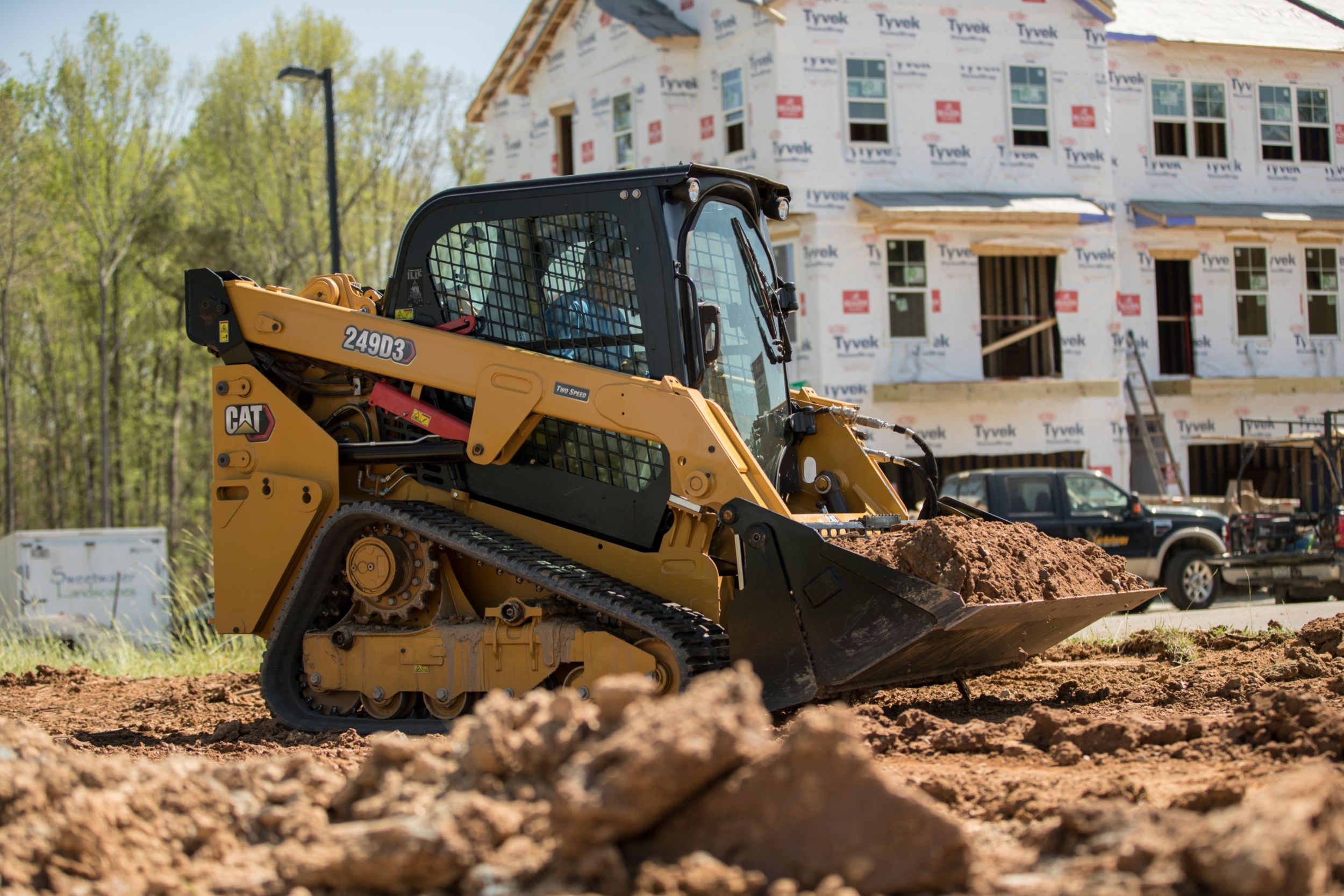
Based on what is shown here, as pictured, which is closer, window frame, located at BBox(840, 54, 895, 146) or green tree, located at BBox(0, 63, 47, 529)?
window frame, located at BBox(840, 54, 895, 146)

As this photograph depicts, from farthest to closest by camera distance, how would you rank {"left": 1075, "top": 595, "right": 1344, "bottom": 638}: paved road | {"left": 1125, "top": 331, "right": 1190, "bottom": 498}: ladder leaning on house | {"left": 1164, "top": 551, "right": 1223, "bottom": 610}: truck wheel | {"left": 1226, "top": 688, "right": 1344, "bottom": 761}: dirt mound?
{"left": 1125, "top": 331, "right": 1190, "bottom": 498}: ladder leaning on house, {"left": 1164, "top": 551, "right": 1223, "bottom": 610}: truck wheel, {"left": 1075, "top": 595, "right": 1344, "bottom": 638}: paved road, {"left": 1226, "top": 688, "right": 1344, "bottom": 761}: dirt mound

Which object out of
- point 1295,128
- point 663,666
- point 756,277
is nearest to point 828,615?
point 663,666

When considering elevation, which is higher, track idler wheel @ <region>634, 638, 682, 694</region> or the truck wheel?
track idler wheel @ <region>634, 638, 682, 694</region>

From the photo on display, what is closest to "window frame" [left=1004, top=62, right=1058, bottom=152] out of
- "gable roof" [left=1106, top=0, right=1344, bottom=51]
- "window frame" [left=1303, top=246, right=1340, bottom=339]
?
"gable roof" [left=1106, top=0, right=1344, bottom=51]

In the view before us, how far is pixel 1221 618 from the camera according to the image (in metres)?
13.8

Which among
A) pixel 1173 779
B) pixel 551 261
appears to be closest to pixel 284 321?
pixel 551 261

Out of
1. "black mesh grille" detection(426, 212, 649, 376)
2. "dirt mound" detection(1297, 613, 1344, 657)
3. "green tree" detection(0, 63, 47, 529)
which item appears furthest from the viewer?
"green tree" detection(0, 63, 47, 529)

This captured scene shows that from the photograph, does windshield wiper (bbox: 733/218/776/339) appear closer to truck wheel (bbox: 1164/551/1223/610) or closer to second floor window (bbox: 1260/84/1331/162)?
truck wheel (bbox: 1164/551/1223/610)

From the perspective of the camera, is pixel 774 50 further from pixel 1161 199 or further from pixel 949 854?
pixel 949 854

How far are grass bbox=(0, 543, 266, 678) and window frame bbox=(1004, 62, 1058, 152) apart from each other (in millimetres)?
17644

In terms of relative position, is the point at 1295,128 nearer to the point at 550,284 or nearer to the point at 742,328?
the point at 742,328

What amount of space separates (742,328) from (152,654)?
8.12 m

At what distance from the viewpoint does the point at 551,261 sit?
7957mm

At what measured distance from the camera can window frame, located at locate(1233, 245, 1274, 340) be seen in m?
28.4
